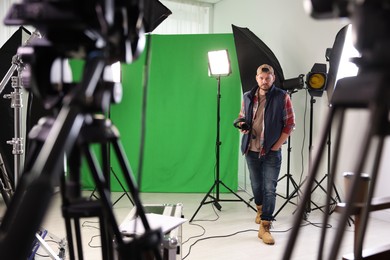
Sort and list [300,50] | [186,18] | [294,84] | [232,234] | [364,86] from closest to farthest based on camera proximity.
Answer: [364,86] → [232,234] → [294,84] → [300,50] → [186,18]

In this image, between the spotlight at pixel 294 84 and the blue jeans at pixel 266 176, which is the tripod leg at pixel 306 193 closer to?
the blue jeans at pixel 266 176

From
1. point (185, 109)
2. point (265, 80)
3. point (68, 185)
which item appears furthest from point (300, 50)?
point (68, 185)

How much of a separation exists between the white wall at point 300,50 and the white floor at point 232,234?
557 millimetres

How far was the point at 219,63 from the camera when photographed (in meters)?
3.14

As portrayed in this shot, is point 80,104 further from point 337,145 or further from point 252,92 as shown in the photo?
point 252,92

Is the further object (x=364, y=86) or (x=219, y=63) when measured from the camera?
(x=219, y=63)

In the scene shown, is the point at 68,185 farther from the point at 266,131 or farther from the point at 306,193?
the point at 266,131

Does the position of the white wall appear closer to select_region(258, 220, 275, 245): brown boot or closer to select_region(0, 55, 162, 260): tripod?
select_region(258, 220, 275, 245): brown boot

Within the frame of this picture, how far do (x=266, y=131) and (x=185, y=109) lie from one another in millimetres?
1533

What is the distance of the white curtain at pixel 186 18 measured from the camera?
503cm

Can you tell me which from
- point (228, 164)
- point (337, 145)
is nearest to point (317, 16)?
point (337, 145)

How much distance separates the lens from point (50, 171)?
1.29 feet

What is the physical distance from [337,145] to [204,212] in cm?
276

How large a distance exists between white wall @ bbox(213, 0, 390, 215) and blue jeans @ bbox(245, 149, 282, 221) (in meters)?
0.79
